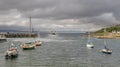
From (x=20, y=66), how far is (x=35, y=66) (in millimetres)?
4109

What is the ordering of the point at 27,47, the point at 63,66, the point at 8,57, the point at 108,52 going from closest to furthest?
the point at 63,66 < the point at 8,57 < the point at 108,52 < the point at 27,47

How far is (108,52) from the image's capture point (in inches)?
4289

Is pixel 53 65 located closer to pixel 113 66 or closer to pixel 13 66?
pixel 13 66

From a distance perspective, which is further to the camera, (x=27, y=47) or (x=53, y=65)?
(x=27, y=47)

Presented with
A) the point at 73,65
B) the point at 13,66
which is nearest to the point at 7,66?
the point at 13,66

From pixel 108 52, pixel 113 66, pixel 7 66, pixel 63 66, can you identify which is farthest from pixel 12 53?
pixel 108 52

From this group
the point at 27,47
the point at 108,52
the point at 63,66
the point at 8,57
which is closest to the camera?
the point at 63,66

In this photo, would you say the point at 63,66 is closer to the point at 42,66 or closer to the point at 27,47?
the point at 42,66

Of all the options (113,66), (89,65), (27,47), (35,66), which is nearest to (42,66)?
(35,66)

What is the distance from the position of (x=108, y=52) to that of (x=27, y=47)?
40.7 meters

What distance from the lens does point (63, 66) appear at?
2758 inches

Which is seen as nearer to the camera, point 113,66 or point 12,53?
point 113,66

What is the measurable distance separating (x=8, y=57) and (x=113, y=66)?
35.3 m

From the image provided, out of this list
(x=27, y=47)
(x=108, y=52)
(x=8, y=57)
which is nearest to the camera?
(x=8, y=57)
